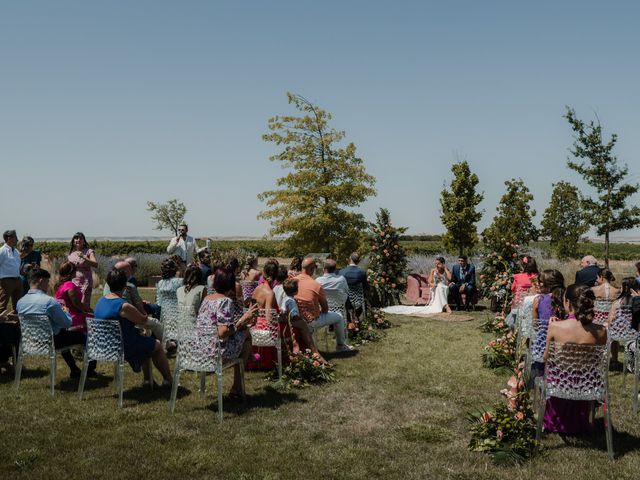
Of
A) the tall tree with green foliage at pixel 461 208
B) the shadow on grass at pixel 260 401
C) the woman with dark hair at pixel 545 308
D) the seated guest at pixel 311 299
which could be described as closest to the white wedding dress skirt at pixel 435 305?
the seated guest at pixel 311 299

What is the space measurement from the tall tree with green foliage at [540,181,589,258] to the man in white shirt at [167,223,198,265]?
76.9 feet

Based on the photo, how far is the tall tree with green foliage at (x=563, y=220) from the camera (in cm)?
3047

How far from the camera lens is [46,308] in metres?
6.70

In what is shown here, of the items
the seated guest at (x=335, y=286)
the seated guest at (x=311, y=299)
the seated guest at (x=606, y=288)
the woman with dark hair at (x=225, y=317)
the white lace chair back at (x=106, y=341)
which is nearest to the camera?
the woman with dark hair at (x=225, y=317)

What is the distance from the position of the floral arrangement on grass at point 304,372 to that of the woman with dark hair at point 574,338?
9.40ft

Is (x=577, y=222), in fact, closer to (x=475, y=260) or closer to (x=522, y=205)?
(x=522, y=205)

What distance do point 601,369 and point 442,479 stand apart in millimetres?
1705

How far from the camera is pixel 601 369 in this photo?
4.98m

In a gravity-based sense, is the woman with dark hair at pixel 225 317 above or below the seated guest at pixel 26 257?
below

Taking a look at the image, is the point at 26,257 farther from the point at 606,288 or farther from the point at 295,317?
the point at 606,288

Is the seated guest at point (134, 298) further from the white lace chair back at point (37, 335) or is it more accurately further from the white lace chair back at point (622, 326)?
the white lace chair back at point (622, 326)

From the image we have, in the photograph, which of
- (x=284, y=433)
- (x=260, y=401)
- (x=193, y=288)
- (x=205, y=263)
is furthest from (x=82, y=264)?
(x=284, y=433)

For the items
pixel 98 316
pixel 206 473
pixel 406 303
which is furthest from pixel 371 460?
pixel 406 303

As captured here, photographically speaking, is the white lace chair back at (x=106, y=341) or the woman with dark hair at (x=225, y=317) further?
the white lace chair back at (x=106, y=341)
